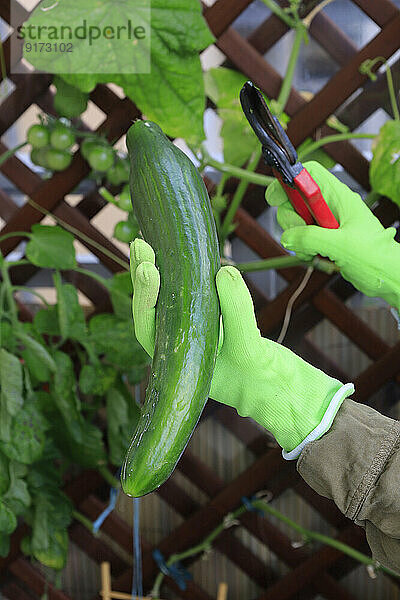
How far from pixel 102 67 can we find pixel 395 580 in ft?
2.76

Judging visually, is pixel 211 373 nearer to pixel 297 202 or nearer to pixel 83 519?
pixel 297 202

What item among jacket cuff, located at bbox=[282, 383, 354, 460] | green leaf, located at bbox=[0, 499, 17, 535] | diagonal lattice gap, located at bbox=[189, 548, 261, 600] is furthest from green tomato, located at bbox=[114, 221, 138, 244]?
diagonal lattice gap, located at bbox=[189, 548, 261, 600]

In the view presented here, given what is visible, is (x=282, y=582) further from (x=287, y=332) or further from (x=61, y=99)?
(x=61, y=99)

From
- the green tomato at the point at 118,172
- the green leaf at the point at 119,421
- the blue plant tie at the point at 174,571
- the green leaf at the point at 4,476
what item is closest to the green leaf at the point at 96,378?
the green leaf at the point at 119,421

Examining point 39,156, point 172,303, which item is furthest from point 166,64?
point 172,303

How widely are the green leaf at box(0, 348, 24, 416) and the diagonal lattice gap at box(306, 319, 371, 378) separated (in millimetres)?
452

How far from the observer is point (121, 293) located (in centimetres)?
81

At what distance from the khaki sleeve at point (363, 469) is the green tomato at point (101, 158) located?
499 millimetres

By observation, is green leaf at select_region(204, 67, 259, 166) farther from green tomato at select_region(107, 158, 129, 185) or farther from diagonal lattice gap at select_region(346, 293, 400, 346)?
diagonal lattice gap at select_region(346, 293, 400, 346)

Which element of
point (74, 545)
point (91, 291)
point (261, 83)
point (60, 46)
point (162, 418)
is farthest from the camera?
point (74, 545)

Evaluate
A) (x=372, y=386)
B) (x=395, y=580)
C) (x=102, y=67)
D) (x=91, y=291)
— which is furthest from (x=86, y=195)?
(x=395, y=580)

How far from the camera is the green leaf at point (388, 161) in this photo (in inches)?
28.5

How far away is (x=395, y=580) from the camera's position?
102cm

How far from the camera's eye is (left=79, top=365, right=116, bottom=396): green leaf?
2.63 ft
